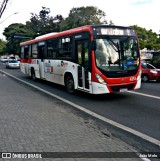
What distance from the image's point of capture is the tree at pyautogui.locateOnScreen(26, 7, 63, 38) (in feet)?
193

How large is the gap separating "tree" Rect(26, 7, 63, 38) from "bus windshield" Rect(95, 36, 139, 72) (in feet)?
160

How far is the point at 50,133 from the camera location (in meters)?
5.88

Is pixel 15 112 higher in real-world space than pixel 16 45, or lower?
lower

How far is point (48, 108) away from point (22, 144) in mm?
3740

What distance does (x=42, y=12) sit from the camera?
63.2m

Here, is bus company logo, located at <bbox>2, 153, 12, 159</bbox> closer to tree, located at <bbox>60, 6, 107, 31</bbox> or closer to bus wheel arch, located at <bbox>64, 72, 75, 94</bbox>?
bus wheel arch, located at <bbox>64, 72, 75, 94</bbox>

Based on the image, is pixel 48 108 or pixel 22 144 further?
pixel 48 108

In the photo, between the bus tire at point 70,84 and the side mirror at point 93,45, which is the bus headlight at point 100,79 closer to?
the side mirror at point 93,45

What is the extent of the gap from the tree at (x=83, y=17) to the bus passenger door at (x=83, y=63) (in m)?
39.3

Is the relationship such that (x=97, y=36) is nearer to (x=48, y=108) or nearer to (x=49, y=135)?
(x=48, y=108)

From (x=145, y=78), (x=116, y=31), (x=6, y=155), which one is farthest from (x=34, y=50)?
(x=6, y=155)

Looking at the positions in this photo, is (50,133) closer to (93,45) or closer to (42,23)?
(93,45)

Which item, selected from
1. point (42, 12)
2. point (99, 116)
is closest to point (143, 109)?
point (99, 116)

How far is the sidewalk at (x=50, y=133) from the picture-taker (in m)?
4.95
